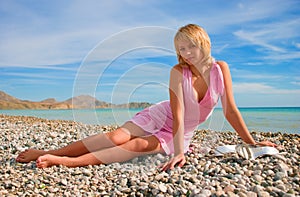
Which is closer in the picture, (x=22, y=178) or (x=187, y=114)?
(x=22, y=178)

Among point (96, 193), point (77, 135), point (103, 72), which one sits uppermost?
Answer: point (103, 72)

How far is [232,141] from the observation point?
17.7ft

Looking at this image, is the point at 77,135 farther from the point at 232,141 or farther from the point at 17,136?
the point at 232,141

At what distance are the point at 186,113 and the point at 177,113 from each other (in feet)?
1.25

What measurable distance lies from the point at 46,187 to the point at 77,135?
320 cm

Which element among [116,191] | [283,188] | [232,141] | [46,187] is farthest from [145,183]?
[232,141]

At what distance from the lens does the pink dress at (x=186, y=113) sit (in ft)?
13.3

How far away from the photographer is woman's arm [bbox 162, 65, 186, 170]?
3.81m

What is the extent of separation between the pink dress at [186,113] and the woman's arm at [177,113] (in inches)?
4.2

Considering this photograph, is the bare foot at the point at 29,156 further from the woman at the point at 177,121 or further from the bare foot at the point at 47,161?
the bare foot at the point at 47,161

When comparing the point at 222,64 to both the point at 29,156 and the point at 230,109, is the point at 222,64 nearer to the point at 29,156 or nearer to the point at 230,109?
the point at 230,109

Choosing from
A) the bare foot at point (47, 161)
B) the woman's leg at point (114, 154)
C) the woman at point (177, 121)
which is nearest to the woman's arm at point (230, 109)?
the woman at point (177, 121)

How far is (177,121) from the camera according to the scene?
385cm

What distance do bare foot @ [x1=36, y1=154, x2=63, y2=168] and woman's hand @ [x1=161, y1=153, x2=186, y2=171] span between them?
4.23ft
